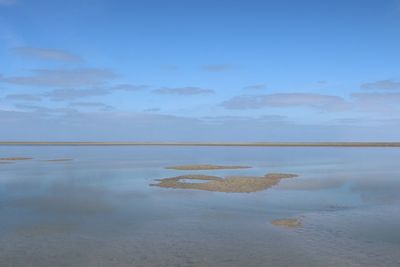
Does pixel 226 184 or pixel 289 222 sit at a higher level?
pixel 226 184

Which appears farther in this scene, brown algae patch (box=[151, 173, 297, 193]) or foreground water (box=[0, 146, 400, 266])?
brown algae patch (box=[151, 173, 297, 193])

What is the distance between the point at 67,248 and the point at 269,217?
364 inches

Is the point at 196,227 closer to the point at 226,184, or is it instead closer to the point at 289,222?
the point at 289,222

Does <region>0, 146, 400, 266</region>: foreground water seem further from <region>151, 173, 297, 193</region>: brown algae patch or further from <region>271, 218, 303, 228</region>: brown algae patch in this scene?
<region>151, 173, 297, 193</region>: brown algae patch

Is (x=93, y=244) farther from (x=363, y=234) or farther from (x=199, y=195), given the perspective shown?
(x=199, y=195)

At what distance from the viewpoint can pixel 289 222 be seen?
683 inches

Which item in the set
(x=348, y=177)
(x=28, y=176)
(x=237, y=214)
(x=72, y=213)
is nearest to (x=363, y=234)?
(x=237, y=214)

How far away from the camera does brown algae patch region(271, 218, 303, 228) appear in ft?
55.4

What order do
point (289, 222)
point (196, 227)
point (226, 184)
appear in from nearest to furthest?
point (196, 227), point (289, 222), point (226, 184)

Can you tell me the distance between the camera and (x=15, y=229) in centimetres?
1602

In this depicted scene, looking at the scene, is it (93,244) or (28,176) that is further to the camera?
(28,176)

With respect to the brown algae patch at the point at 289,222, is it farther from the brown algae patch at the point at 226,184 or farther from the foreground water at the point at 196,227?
the brown algae patch at the point at 226,184

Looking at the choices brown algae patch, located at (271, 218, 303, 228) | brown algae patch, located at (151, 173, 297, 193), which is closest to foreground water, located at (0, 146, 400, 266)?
brown algae patch, located at (271, 218, 303, 228)

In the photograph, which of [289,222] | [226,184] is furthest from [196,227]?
[226,184]
